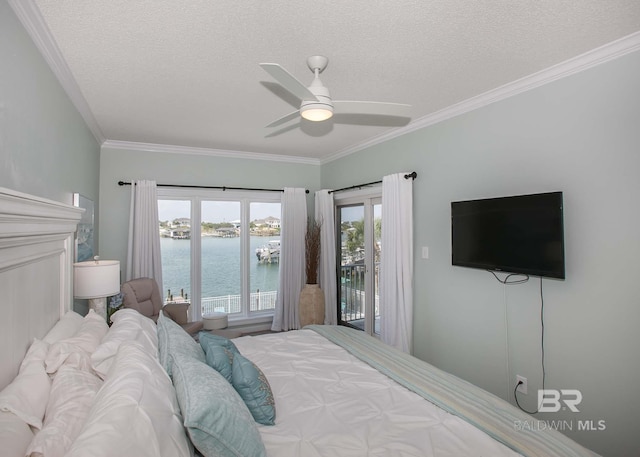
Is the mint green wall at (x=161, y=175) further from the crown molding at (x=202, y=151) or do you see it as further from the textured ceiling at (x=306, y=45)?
the textured ceiling at (x=306, y=45)

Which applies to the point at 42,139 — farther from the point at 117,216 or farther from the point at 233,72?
the point at 117,216

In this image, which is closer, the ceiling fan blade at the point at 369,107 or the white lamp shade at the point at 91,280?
the ceiling fan blade at the point at 369,107

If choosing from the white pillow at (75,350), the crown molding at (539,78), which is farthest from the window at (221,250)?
the white pillow at (75,350)

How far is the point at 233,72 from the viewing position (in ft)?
7.68

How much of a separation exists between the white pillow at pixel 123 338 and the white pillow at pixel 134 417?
0.16m

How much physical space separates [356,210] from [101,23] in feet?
11.5

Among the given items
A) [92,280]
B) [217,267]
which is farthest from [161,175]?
[92,280]

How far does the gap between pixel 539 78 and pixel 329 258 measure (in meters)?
3.27

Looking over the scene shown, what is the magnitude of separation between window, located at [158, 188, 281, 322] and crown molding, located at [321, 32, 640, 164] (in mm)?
2512

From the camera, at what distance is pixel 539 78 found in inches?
93.7

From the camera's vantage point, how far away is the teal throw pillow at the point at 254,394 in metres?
1.60

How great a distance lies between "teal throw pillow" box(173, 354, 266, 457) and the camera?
1170 mm

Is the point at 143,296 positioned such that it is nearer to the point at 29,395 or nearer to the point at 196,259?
the point at 196,259

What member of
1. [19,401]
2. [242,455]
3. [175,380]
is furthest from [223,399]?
[19,401]
